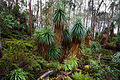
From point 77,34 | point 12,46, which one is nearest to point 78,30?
point 77,34

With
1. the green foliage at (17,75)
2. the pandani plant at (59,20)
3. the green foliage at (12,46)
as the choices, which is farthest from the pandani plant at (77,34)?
the green foliage at (17,75)

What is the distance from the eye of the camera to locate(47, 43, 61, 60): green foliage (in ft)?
20.0

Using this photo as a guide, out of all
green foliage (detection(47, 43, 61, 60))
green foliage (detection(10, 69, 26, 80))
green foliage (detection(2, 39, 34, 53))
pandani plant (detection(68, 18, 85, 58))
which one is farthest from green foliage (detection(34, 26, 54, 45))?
green foliage (detection(10, 69, 26, 80))

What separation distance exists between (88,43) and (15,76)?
1058 cm

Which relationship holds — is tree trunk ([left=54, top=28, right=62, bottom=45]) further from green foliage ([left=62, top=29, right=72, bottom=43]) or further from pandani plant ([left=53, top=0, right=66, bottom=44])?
green foliage ([left=62, top=29, right=72, bottom=43])

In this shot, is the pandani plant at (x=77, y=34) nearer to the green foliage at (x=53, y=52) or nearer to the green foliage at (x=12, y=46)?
the green foliage at (x=53, y=52)

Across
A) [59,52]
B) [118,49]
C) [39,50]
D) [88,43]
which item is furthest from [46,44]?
[118,49]

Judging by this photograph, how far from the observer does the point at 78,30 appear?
5.48 m

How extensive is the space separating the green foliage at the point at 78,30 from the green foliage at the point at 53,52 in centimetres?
162

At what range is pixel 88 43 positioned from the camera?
38.4 feet

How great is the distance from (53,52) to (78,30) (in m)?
2.46

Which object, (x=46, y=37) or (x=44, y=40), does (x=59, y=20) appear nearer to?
(x=46, y=37)

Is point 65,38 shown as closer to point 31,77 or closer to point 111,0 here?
point 31,77

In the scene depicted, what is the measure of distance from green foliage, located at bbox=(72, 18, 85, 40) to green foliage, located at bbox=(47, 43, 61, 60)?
162cm
